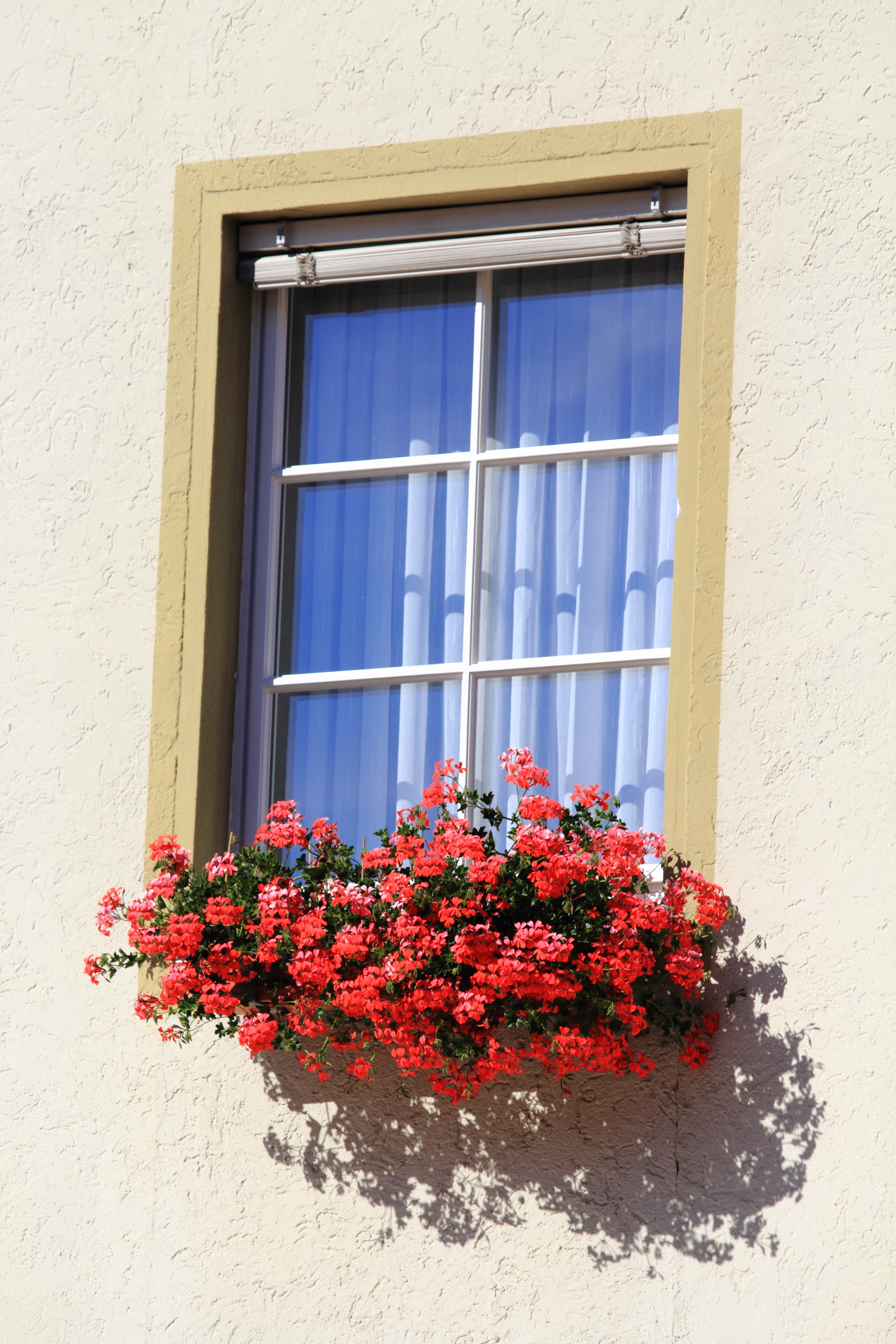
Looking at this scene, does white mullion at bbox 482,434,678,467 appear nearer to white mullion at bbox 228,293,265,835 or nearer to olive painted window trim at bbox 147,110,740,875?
olive painted window trim at bbox 147,110,740,875

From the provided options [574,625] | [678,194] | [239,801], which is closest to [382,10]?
[678,194]

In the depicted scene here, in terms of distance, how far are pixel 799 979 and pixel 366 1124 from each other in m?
1.09

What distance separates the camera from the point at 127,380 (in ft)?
16.2

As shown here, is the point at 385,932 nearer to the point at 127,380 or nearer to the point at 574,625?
Answer: the point at 574,625

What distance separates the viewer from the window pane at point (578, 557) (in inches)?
183

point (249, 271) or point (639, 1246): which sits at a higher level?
point (249, 271)

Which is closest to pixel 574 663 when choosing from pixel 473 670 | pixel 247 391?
pixel 473 670

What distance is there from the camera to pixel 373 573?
16.0ft

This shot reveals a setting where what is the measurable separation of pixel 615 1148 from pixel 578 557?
152 centimetres

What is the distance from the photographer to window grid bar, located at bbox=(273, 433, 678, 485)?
4688 mm

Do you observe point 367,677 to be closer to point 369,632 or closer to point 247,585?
point 369,632

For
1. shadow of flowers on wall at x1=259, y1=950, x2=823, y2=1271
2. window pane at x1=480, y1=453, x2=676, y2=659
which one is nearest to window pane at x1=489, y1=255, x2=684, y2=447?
window pane at x1=480, y1=453, x2=676, y2=659

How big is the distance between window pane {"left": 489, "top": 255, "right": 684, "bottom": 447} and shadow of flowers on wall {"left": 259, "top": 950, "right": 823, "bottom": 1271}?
151 cm

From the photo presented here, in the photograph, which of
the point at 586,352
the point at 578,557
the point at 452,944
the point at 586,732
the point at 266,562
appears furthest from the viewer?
the point at 266,562
